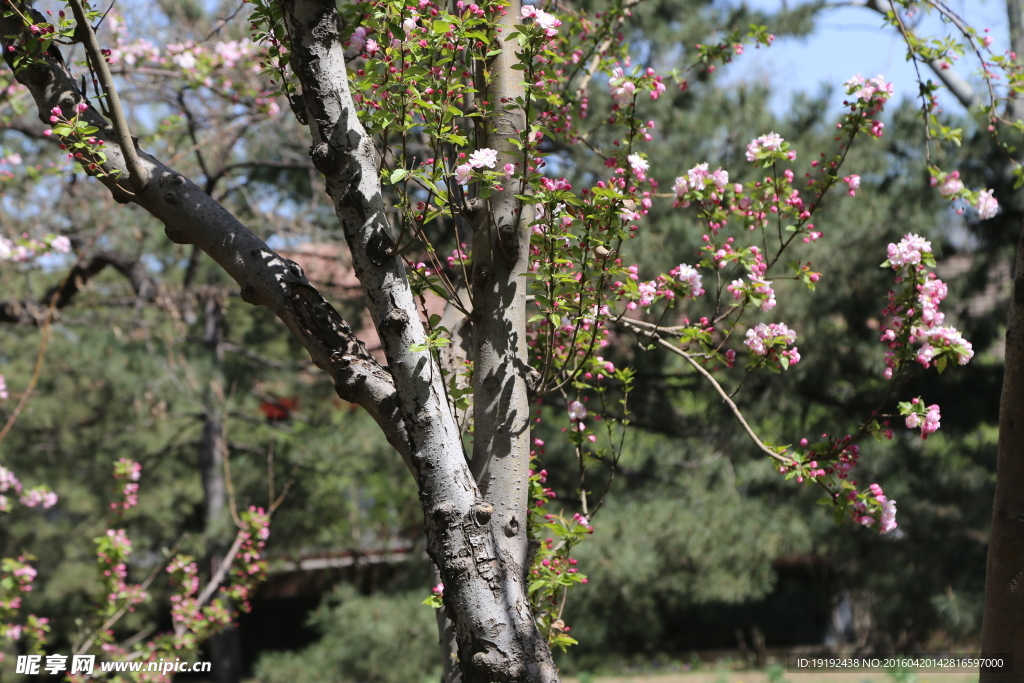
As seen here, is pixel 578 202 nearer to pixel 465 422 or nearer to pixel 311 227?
pixel 465 422

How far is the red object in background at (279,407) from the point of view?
8.72 metres

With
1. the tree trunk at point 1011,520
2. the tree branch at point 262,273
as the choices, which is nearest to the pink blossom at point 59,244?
the tree branch at point 262,273

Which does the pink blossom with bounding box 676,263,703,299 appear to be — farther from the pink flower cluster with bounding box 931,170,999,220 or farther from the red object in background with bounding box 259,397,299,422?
the red object in background with bounding box 259,397,299,422

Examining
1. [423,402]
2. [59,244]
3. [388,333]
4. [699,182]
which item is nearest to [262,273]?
[388,333]

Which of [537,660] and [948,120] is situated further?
[948,120]

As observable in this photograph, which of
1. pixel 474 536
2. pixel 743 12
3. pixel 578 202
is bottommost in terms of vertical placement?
pixel 474 536

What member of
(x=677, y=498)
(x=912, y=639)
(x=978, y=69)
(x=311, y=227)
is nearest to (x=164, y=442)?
(x=311, y=227)

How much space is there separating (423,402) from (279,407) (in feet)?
23.2

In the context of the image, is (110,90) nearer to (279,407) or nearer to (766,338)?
(766,338)

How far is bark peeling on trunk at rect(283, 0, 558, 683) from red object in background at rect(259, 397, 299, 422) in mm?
7030

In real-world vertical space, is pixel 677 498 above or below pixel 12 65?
below

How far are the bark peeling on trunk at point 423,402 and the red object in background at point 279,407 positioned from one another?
23.1 feet

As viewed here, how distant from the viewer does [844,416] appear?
6824mm

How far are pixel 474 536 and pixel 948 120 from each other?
5713mm
